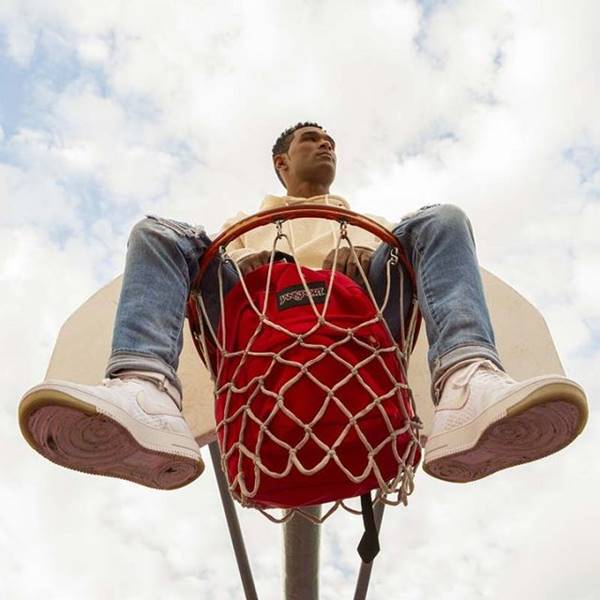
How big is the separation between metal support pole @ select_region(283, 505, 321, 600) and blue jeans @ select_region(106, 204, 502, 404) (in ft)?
5.09

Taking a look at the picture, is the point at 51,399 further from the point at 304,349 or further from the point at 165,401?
the point at 304,349

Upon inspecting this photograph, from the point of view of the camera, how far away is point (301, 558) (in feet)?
14.4

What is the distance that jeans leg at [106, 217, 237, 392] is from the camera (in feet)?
8.65

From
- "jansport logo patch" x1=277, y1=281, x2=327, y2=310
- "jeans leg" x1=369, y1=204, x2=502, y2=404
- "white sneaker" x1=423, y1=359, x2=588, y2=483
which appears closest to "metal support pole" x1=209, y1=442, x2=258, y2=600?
"jeans leg" x1=369, y1=204, x2=502, y2=404

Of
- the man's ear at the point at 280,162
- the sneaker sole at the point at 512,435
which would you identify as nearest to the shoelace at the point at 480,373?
the sneaker sole at the point at 512,435

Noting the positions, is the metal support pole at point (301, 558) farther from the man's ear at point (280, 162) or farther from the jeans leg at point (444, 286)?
the man's ear at point (280, 162)

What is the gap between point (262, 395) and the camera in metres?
2.65

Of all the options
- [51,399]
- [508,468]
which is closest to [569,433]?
[508,468]

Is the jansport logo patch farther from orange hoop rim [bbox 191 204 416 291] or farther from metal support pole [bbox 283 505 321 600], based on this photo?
metal support pole [bbox 283 505 321 600]

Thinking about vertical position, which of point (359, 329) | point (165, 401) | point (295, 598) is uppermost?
point (359, 329)

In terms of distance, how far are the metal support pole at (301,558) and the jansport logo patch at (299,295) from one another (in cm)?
167

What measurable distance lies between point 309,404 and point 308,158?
2.05 metres

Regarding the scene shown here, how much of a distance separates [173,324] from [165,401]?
14.2 inches

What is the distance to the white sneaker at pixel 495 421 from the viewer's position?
2219 millimetres
